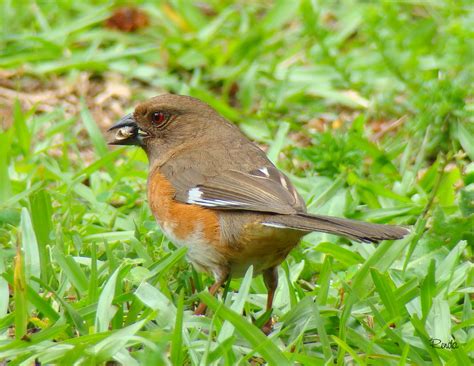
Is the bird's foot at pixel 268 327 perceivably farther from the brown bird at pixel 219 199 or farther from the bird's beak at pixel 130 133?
the bird's beak at pixel 130 133

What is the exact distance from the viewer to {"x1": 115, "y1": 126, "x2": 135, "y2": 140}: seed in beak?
5.43 m

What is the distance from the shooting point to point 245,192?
14.7ft

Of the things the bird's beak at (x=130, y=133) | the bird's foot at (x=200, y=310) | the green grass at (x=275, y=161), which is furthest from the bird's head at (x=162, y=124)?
the bird's foot at (x=200, y=310)

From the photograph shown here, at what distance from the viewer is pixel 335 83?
7.46 metres

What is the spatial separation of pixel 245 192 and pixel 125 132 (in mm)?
1218

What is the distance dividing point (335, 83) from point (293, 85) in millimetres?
326

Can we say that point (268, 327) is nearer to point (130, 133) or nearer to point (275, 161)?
point (130, 133)

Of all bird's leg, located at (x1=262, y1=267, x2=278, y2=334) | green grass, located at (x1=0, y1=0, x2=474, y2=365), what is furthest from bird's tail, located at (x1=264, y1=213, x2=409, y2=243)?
bird's leg, located at (x1=262, y1=267, x2=278, y2=334)

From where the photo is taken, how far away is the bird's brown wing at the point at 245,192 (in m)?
4.30

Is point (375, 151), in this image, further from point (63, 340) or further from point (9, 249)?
point (63, 340)

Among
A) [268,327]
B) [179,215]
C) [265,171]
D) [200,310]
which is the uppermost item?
[265,171]

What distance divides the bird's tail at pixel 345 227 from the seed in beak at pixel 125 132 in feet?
5.11

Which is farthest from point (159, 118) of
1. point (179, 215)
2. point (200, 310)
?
point (200, 310)

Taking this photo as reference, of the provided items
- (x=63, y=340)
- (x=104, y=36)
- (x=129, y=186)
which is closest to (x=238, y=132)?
(x=129, y=186)
